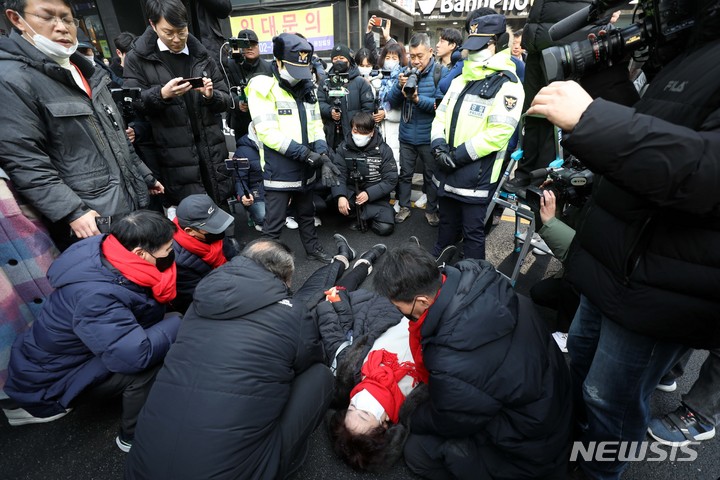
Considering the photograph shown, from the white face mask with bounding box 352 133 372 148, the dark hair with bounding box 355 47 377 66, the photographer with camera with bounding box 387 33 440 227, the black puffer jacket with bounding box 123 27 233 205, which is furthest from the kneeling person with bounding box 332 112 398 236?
the dark hair with bounding box 355 47 377 66

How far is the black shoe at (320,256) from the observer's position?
359 centimetres

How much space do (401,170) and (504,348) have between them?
3402 millimetres

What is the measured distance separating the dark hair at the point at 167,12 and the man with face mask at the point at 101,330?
5.91ft

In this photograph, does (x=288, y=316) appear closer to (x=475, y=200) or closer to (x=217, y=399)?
(x=217, y=399)

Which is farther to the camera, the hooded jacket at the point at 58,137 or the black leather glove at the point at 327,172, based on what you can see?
the black leather glove at the point at 327,172

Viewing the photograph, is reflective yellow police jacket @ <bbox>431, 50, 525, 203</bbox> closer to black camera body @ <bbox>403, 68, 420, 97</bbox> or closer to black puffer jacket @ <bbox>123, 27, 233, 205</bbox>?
black camera body @ <bbox>403, 68, 420, 97</bbox>

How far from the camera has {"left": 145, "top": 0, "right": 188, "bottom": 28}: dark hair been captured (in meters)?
2.64

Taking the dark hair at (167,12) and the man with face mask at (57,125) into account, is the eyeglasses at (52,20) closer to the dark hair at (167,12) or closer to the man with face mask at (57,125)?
the man with face mask at (57,125)

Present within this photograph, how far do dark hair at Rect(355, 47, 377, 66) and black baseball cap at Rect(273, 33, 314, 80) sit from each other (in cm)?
315

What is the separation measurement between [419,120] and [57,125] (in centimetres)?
341

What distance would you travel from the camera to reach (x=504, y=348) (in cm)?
138

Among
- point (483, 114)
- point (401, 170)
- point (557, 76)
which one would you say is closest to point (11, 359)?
point (557, 76)

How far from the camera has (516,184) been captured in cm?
284

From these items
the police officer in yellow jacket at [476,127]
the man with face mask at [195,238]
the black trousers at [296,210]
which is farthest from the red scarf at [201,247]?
the police officer in yellow jacket at [476,127]
